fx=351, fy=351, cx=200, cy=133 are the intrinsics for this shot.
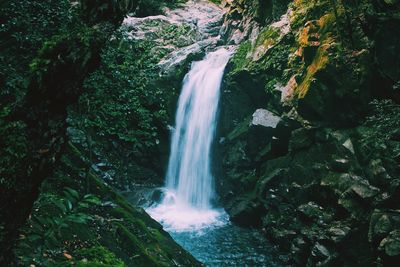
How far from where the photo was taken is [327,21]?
14070mm

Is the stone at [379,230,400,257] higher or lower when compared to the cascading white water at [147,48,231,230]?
lower

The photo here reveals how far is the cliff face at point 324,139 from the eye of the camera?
11.1 meters

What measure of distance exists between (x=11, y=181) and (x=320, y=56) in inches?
521

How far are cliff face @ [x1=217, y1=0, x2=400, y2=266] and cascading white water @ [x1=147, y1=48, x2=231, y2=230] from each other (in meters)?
1.94

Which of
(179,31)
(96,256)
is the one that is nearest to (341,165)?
(96,256)

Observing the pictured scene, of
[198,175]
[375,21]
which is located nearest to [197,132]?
[198,175]

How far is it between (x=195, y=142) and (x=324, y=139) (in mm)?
8659

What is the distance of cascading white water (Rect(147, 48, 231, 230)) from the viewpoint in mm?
19375

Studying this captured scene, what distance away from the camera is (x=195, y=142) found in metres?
20.5

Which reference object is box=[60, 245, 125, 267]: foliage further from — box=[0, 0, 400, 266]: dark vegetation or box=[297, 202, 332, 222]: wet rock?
box=[297, 202, 332, 222]: wet rock

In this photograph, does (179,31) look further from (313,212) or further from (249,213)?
(313,212)

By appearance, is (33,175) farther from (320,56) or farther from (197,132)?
(197,132)

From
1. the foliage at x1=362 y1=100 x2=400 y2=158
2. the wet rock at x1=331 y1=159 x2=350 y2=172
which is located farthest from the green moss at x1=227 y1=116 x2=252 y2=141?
the foliage at x1=362 y1=100 x2=400 y2=158

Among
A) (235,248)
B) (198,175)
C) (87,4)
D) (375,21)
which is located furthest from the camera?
(198,175)
